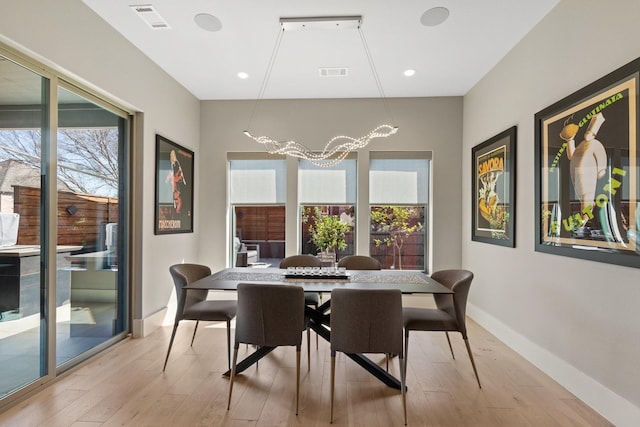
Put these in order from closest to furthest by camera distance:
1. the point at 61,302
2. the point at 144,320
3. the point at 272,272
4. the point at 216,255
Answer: the point at 61,302 → the point at 272,272 → the point at 144,320 → the point at 216,255

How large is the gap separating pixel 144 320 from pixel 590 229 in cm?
420

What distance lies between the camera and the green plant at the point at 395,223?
16.4 ft

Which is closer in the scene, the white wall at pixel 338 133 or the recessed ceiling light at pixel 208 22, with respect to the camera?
the recessed ceiling light at pixel 208 22

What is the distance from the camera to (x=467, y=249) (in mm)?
4652

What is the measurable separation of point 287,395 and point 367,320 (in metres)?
0.90

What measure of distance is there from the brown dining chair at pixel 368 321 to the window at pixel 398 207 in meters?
2.79

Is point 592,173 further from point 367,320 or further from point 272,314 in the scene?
point 272,314

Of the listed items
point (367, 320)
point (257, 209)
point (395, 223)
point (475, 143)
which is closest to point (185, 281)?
point (367, 320)

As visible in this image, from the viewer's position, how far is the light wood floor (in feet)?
7.20

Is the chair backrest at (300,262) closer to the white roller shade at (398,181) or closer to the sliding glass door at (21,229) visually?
the white roller shade at (398,181)

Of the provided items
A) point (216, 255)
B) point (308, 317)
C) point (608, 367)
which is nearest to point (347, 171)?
point (216, 255)

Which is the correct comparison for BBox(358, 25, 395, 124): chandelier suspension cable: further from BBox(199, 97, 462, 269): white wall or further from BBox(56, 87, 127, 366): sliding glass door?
BBox(56, 87, 127, 366): sliding glass door

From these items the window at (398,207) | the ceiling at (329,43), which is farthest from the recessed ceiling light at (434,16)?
the window at (398,207)

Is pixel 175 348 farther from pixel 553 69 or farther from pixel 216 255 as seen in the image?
pixel 553 69
